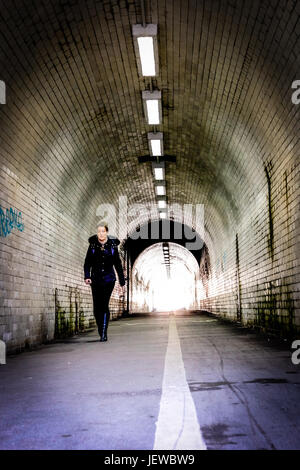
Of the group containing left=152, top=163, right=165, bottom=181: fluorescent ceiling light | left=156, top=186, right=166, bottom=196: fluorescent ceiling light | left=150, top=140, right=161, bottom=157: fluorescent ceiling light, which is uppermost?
left=150, top=140, right=161, bottom=157: fluorescent ceiling light

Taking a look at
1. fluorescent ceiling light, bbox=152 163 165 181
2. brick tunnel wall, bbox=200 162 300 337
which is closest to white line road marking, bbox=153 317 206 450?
brick tunnel wall, bbox=200 162 300 337

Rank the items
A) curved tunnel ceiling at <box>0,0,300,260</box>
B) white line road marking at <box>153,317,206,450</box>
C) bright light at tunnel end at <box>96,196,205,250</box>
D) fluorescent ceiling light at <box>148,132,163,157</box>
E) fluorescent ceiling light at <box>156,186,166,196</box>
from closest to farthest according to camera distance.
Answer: white line road marking at <box>153,317,206,450</box>
curved tunnel ceiling at <box>0,0,300,260</box>
fluorescent ceiling light at <box>148,132,163,157</box>
bright light at tunnel end at <box>96,196,205,250</box>
fluorescent ceiling light at <box>156,186,166,196</box>

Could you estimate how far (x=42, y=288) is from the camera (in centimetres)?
1039

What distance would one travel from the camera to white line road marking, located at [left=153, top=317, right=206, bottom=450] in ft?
8.40

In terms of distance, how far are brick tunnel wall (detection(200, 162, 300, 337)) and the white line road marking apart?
15.2 ft

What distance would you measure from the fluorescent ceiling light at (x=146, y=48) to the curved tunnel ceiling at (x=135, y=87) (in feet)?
0.57

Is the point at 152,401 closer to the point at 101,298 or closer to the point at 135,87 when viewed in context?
the point at 101,298

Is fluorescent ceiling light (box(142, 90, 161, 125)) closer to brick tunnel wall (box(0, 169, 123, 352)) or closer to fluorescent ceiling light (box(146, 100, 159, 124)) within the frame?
fluorescent ceiling light (box(146, 100, 159, 124))

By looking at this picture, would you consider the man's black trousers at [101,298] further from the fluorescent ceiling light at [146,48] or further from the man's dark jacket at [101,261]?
the fluorescent ceiling light at [146,48]

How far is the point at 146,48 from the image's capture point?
919 centimetres

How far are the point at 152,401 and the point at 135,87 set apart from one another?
28.2ft

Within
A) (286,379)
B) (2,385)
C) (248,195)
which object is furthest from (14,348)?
(248,195)

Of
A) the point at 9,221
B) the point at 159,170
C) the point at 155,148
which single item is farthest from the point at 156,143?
the point at 9,221

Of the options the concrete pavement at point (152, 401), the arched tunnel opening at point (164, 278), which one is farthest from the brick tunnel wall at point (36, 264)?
the arched tunnel opening at point (164, 278)
